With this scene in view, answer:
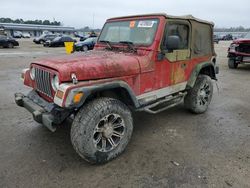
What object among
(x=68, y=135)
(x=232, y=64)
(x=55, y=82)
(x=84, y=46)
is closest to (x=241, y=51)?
(x=232, y=64)

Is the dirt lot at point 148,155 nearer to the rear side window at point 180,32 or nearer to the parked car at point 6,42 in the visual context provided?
the rear side window at point 180,32

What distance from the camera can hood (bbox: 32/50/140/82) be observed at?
9.22ft

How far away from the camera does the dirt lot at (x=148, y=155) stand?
2791mm

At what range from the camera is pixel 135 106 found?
3.42m

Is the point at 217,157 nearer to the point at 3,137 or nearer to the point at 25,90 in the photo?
the point at 3,137

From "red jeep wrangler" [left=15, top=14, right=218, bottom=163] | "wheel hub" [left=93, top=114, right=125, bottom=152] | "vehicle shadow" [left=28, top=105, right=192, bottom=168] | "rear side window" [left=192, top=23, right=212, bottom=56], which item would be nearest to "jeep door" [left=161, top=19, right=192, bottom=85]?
"red jeep wrangler" [left=15, top=14, right=218, bottom=163]

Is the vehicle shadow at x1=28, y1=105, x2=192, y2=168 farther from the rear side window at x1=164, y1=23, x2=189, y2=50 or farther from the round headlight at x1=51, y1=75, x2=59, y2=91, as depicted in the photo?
the rear side window at x1=164, y1=23, x2=189, y2=50

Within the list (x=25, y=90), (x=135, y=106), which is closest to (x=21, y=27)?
(x=25, y=90)

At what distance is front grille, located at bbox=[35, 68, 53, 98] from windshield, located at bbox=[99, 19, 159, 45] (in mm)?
1538

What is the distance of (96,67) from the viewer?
2998mm

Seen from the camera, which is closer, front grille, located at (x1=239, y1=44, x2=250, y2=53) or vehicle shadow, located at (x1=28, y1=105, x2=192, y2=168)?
vehicle shadow, located at (x1=28, y1=105, x2=192, y2=168)

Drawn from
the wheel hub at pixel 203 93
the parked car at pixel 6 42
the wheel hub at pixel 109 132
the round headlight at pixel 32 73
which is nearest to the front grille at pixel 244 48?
the wheel hub at pixel 203 93

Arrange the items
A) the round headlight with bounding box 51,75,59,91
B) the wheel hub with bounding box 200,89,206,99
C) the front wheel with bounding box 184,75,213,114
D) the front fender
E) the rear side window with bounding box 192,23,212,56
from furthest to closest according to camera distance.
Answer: the wheel hub with bounding box 200,89,206,99, the front wheel with bounding box 184,75,213,114, the rear side window with bounding box 192,23,212,56, the round headlight with bounding box 51,75,59,91, the front fender

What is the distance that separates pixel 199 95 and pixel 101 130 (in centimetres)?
271
